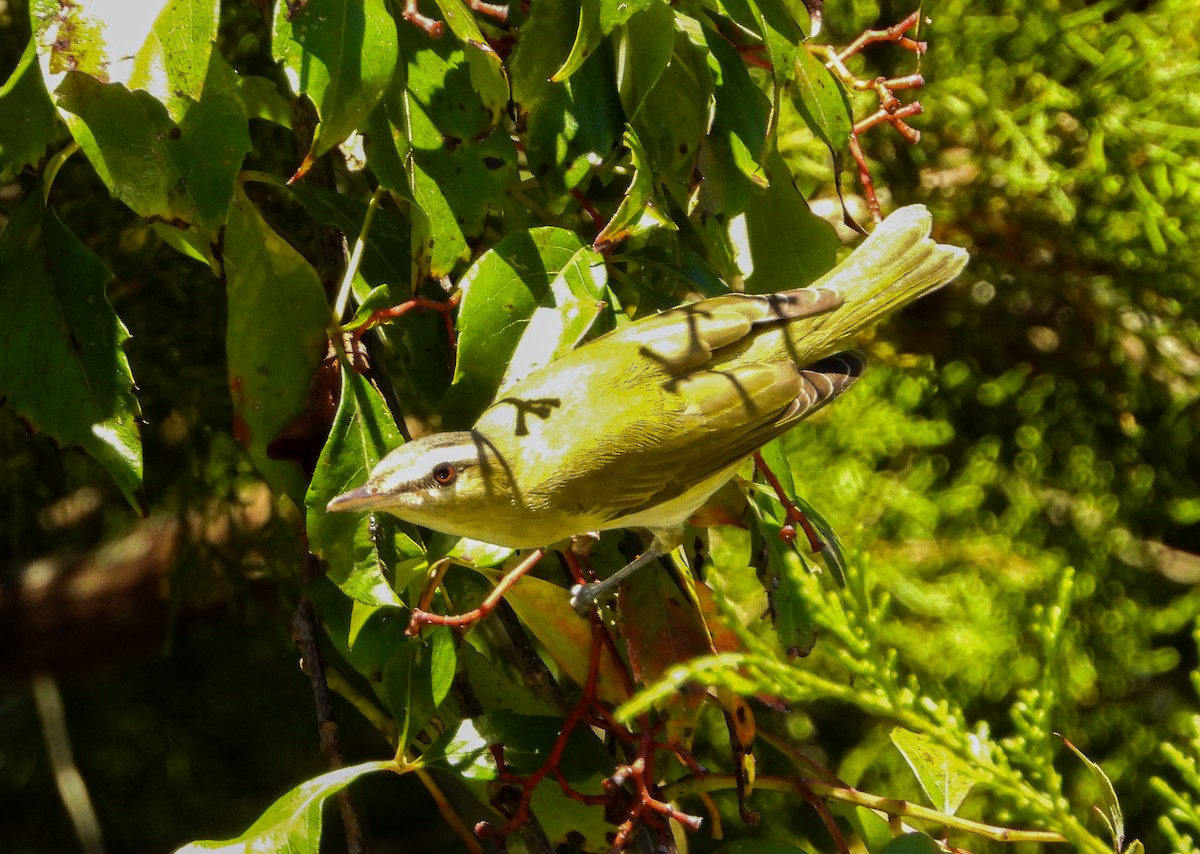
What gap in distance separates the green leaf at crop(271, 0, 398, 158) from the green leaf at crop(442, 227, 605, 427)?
18 cm

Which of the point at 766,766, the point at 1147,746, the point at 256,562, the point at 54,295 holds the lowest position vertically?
the point at 1147,746

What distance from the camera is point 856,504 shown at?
1828 millimetres

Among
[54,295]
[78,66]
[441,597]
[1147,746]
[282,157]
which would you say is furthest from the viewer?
[1147,746]

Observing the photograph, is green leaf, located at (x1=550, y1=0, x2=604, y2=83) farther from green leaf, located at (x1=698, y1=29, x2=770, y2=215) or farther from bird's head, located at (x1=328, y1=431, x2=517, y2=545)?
bird's head, located at (x1=328, y1=431, x2=517, y2=545)

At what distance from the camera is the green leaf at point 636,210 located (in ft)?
3.24

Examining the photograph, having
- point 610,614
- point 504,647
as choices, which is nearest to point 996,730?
point 504,647

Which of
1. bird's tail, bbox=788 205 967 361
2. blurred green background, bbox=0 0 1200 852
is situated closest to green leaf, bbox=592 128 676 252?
bird's tail, bbox=788 205 967 361

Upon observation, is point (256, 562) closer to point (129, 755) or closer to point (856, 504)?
point (129, 755)

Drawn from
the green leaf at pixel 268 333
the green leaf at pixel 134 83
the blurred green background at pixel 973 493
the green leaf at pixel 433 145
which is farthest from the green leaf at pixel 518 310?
the blurred green background at pixel 973 493

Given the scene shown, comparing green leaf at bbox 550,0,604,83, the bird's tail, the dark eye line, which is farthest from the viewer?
the bird's tail

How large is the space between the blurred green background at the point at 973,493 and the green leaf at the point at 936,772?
0.45 metres

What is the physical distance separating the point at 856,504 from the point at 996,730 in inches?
16.2

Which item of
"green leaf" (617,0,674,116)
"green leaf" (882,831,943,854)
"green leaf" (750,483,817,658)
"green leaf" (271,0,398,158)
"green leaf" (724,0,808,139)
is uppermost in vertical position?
"green leaf" (271,0,398,158)

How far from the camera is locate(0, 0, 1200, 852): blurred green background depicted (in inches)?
69.0
